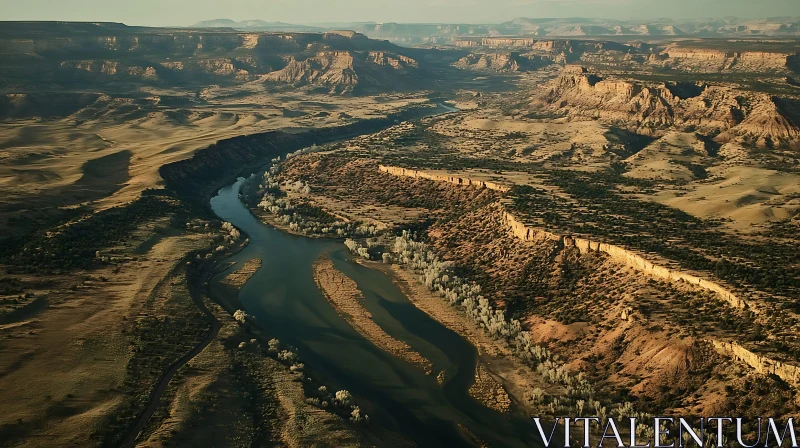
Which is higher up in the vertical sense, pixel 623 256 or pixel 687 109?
pixel 623 256

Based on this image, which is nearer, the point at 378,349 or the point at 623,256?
the point at 378,349

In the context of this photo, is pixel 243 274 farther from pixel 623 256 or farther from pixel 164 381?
pixel 623 256

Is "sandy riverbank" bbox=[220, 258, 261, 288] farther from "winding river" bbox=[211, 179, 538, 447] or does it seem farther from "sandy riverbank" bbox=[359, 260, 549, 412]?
"sandy riverbank" bbox=[359, 260, 549, 412]

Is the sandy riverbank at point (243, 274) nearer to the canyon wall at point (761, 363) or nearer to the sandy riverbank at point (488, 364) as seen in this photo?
the sandy riverbank at point (488, 364)

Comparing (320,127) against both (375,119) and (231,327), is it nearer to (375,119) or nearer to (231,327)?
(375,119)

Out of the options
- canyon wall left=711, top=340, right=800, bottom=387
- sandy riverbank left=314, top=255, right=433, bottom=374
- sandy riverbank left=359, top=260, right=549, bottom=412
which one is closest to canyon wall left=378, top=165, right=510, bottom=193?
sandy riverbank left=314, top=255, right=433, bottom=374

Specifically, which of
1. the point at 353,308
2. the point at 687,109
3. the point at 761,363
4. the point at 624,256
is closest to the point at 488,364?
the point at 624,256

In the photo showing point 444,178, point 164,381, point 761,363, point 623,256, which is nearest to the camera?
point 761,363
